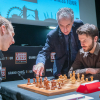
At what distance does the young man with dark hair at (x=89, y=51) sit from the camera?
1654 mm

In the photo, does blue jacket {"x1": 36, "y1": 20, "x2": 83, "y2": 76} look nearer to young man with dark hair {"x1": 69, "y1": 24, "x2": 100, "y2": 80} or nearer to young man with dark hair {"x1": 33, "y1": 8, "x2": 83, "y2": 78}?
young man with dark hair {"x1": 33, "y1": 8, "x2": 83, "y2": 78}

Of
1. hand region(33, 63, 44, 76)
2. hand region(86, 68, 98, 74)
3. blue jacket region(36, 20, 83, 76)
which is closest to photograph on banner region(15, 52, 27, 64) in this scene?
blue jacket region(36, 20, 83, 76)

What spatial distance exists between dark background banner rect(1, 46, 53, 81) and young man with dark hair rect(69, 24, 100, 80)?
2.63 feet

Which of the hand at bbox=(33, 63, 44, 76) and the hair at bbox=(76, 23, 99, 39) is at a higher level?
the hair at bbox=(76, 23, 99, 39)

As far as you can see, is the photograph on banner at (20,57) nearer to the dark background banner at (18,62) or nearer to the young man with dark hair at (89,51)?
the dark background banner at (18,62)

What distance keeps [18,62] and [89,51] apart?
3.43 feet

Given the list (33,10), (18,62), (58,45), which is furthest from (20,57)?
(33,10)

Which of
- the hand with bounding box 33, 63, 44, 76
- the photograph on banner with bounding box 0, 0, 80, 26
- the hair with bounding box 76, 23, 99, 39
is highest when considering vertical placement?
the photograph on banner with bounding box 0, 0, 80, 26

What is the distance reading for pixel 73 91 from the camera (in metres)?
1.22

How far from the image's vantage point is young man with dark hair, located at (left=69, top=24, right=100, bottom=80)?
1654 mm

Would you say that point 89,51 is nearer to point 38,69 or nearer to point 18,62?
point 38,69

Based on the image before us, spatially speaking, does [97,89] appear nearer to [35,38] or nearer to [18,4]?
[35,38]

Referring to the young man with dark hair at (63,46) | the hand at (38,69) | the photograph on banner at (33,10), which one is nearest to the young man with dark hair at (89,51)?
the young man with dark hair at (63,46)

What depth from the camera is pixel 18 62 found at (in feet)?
7.02
